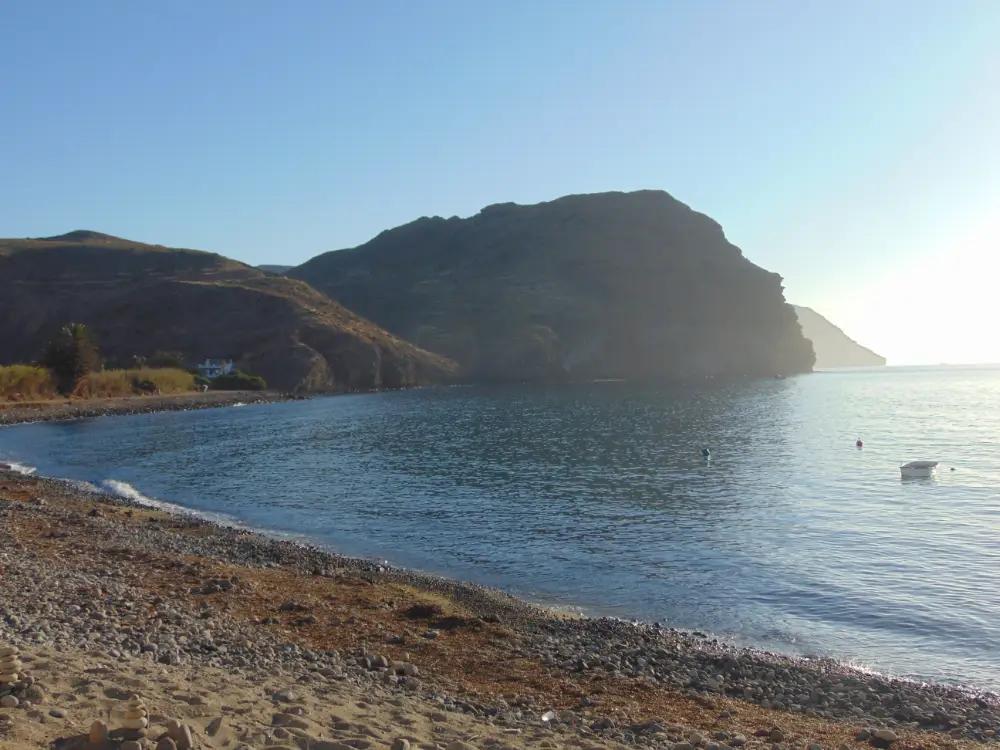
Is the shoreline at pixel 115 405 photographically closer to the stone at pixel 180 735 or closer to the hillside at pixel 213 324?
the hillside at pixel 213 324

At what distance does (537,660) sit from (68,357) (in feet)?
340

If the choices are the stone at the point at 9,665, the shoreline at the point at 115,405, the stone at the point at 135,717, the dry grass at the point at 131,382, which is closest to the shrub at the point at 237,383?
the shoreline at the point at 115,405

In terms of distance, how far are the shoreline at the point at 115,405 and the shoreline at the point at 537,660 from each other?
70175 millimetres

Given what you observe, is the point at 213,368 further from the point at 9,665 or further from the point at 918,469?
the point at 9,665

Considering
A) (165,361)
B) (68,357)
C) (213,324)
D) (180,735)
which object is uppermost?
(213,324)

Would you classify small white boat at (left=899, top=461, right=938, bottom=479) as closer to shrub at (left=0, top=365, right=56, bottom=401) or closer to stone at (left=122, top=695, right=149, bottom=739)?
stone at (left=122, top=695, right=149, bottom=739)

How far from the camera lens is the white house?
142m

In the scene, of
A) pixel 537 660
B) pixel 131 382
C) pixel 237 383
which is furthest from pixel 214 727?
pixel 237 383

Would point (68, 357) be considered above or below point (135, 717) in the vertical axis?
above

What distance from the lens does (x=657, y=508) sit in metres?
33.9

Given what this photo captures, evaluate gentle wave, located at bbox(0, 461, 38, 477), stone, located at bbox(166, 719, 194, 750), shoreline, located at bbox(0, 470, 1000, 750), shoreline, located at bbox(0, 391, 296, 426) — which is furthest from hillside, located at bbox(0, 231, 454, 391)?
stone, located at bbox(166, 719, 194, 750)

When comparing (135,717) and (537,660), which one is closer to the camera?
(135,717)

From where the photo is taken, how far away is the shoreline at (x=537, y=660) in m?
11.4

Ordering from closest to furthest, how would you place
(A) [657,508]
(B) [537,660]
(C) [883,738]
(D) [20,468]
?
(C) [883,738], (B) [537,660], (A) [657,508], (D) [20,468]
